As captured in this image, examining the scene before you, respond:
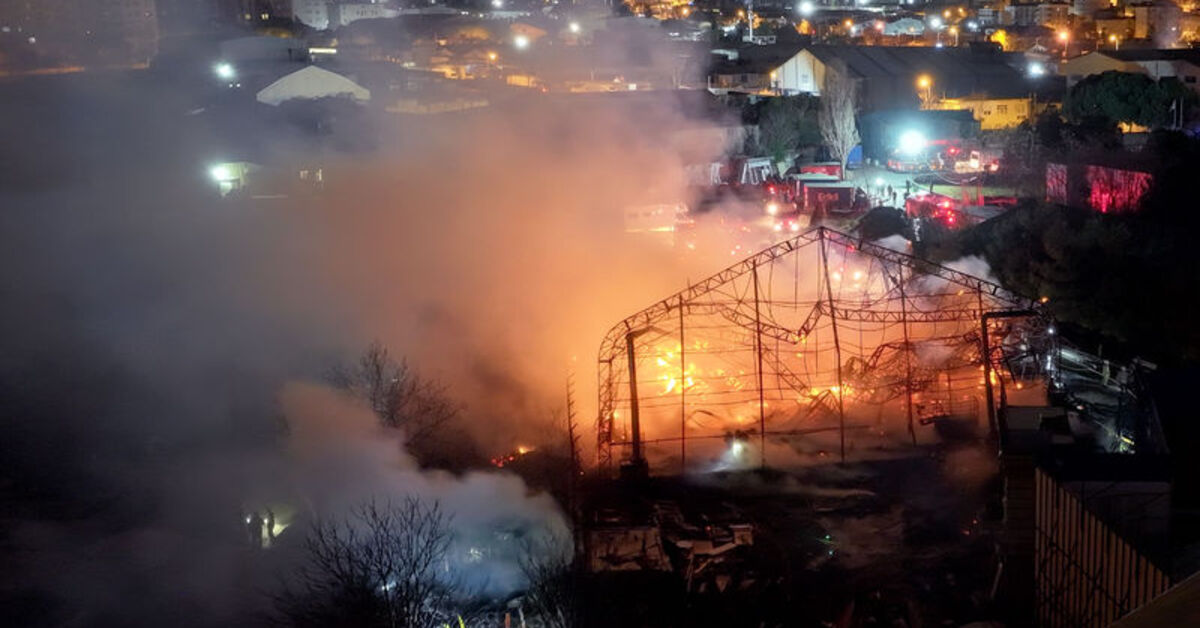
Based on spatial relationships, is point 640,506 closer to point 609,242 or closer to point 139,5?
point 609,242

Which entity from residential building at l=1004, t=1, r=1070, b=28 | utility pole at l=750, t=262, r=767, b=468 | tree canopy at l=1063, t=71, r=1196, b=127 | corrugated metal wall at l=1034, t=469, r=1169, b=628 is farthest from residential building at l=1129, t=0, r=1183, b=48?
corrugated metal wall at l=1034, t=469, r=1169, b=628

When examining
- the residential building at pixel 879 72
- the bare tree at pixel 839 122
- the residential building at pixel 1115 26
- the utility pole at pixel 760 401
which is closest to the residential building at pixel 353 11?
the residential building at pixel 879 72

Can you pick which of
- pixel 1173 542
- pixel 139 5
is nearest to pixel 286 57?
pixel 139 5

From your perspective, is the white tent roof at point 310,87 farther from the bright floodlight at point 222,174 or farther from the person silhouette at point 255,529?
the person silhouette at point 255,529

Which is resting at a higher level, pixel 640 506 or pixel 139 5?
pixel 139 5

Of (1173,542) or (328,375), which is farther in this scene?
(328,375)

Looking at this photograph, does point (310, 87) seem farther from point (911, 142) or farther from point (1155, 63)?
point (1155, 63)
